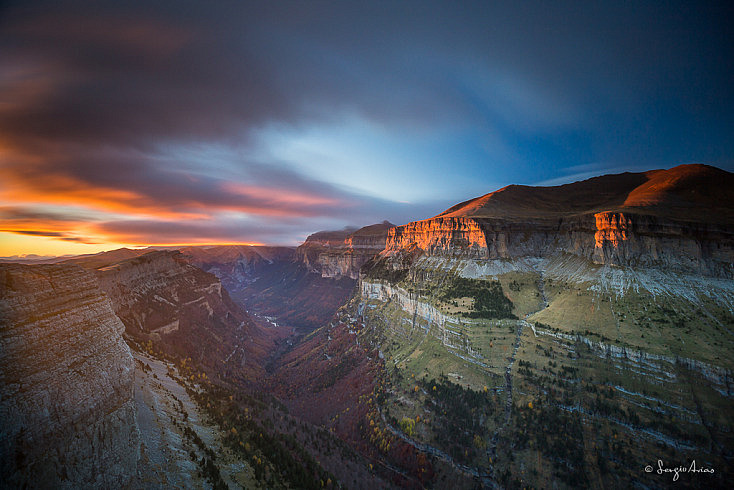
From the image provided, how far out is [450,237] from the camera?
95562 millimetres

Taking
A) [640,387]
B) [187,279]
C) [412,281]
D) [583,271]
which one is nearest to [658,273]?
[583,271]

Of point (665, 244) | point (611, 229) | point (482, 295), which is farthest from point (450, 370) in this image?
point (665, 244)

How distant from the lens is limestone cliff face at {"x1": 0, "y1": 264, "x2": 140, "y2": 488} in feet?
44.4

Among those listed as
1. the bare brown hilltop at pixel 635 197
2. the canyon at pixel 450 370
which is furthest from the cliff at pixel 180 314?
the bare brown hilltop at pixel 635 197

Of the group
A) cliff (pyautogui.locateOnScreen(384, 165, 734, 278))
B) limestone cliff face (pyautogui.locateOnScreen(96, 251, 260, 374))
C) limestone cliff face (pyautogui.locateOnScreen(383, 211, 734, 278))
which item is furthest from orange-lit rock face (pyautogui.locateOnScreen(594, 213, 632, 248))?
limestone cliff face (pyautogui.locateOnScreen(96, 251, 260, 374))

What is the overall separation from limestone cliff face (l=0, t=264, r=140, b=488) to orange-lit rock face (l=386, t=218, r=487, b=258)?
291 ft

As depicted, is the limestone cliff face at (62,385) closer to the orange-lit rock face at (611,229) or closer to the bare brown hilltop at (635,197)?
the orange-lit rock face at (611,229)

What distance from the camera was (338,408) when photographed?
65.8m

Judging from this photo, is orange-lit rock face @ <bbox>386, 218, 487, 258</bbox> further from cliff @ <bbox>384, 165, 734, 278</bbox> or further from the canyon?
the canyon

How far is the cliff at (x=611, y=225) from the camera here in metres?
55.1

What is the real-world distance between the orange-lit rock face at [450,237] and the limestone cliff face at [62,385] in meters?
88.6

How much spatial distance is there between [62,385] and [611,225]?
9415 cm

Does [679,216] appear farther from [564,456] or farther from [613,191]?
[564,456]

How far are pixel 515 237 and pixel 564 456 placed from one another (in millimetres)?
62289
